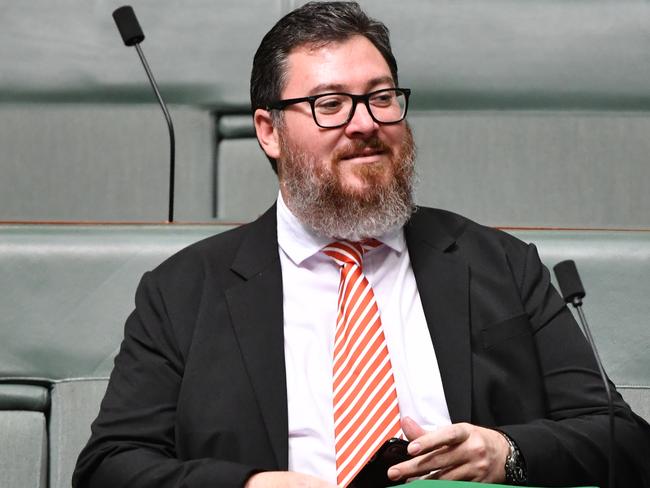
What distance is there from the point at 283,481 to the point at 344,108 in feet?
1.41

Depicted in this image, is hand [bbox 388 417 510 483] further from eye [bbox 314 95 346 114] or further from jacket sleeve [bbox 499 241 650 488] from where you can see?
eye [bbox 314 95 346 114]

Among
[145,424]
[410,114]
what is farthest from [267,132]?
[410,114]

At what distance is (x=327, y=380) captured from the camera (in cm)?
117

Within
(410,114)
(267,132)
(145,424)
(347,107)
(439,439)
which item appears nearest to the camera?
(439,439)

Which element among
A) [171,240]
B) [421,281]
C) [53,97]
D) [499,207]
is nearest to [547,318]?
[421,281]

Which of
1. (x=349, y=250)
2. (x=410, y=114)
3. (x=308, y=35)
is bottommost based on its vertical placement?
(x=349, y=250)

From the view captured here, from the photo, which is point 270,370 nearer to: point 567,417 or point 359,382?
point 359,382

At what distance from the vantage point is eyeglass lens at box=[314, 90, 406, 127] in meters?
1.23

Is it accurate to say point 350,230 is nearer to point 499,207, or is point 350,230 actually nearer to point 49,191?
point 499,207

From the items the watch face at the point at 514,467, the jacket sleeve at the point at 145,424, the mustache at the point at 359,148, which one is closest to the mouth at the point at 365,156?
the mustache at the point at 359,148

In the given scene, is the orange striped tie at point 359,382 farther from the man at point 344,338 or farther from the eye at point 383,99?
the eye at point 383,99

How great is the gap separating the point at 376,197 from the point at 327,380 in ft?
0.69

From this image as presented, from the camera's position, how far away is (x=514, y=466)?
1.05 m

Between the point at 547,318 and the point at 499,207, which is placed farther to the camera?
the point at 499,207
